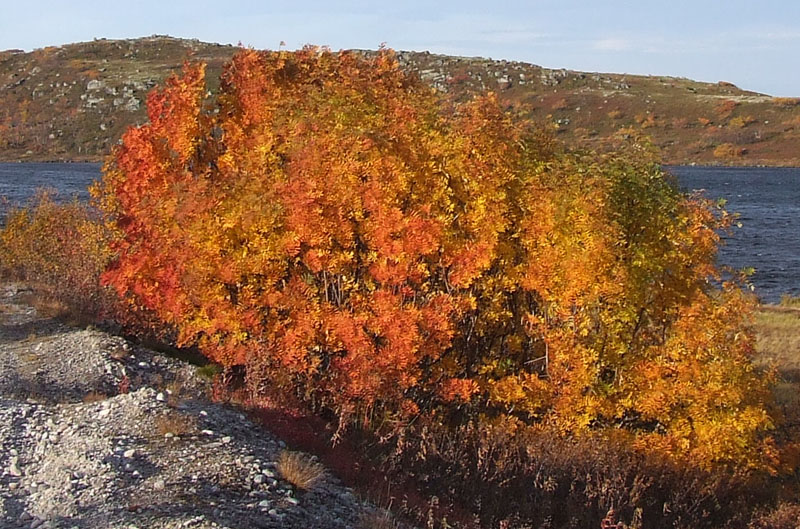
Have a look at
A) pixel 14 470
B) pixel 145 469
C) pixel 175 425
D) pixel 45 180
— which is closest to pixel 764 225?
pixel 45 180

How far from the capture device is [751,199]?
112250 mm

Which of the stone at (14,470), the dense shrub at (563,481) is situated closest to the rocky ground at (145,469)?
the stone at (14,470)

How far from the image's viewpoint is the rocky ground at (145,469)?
1012 centimetres

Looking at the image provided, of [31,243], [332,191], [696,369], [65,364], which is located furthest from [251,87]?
[31,243]

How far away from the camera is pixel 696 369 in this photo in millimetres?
17219

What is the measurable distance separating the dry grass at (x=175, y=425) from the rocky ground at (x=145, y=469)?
2cm

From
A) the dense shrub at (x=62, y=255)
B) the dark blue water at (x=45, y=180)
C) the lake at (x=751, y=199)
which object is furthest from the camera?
the dark blue water at (x=45, y=180)

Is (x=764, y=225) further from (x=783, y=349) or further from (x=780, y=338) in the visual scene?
(x=783, y=349)

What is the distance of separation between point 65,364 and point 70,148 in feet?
531

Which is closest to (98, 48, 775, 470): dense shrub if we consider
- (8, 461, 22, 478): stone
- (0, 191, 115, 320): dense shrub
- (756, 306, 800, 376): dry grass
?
(8, 461, 22, 478): stone

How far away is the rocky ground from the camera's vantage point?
33.2 feet

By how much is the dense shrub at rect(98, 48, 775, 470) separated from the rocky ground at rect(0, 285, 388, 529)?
2859 mm

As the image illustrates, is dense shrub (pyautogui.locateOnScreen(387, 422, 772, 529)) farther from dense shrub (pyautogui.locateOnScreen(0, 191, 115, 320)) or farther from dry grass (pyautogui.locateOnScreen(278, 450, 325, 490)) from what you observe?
dense shrub (pyautogui.locateOnScreen(0, 191, 115, 320))

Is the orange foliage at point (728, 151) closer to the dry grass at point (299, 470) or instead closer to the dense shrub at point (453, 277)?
the dense shrub at point (453, 277)
